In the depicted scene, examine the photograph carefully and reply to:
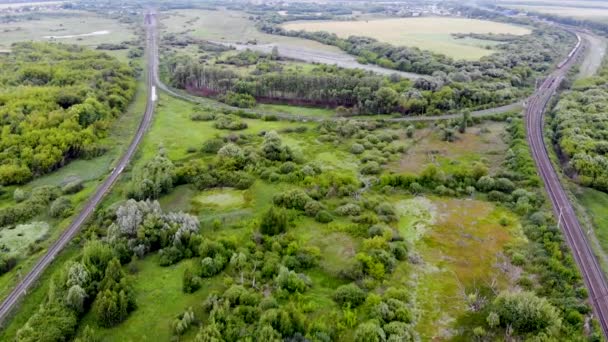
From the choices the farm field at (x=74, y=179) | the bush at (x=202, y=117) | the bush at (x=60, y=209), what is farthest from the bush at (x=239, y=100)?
the bush at (x=60, y=209)

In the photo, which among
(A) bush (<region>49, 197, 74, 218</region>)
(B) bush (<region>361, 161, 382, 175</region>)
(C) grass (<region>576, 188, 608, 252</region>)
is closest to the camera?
(C) grass (<region>576, 188, 608, 252</region>)

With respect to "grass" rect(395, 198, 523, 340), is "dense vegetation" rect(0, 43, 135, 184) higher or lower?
higher

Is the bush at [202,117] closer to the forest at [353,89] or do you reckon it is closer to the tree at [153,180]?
the forest at [353,89]

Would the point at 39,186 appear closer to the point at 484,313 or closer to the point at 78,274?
the point at 78,274

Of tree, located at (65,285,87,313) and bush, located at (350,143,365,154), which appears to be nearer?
tree, located at (65,285,87,313)

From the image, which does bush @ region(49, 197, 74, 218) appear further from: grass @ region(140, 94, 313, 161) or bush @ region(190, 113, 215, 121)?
bush @ region(190, 113, 215, 121)

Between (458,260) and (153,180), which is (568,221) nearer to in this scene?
(458,260)

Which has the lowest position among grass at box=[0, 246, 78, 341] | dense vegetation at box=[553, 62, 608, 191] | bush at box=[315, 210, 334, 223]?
grass at box=[0, 246, 78, 341]

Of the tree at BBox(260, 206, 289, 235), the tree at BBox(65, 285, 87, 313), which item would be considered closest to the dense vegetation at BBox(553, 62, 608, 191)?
the tree at BBox(260, 206, 289, 235)
